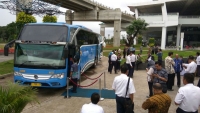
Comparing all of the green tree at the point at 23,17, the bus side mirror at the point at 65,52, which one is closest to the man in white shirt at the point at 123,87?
the bus side mirror at the point at 65,52

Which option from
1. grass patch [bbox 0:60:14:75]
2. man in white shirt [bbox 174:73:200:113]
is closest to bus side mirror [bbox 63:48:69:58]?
man in white shirt [bbox 174:73:200:113]

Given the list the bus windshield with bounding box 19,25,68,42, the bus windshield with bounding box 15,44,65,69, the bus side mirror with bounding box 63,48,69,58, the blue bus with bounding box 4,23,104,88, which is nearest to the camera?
the blue bus with bounding box 4,23,104,88

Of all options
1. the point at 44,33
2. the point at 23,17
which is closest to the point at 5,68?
the point at 23,17

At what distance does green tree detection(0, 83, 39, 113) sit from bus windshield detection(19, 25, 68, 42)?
18.1 ft

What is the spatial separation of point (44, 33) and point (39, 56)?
123 centimetres

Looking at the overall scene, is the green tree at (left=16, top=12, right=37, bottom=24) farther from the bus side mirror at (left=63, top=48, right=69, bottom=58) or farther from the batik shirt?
the batik shirt

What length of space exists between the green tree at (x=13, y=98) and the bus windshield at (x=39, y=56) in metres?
4.81

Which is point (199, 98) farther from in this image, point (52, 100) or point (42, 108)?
point (52, 100)

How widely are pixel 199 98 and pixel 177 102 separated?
469 millimetres

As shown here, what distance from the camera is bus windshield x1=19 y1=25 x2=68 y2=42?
934 centimetres

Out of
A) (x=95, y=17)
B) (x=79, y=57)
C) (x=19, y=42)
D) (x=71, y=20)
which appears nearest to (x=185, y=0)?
(x=95, y=17)

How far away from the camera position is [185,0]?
150 ft

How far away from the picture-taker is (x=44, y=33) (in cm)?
952

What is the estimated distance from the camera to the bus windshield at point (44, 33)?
9336 millimetres
